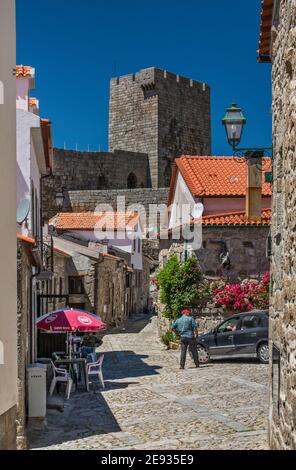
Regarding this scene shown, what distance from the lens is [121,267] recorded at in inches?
1312

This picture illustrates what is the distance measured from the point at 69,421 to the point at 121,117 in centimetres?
4261

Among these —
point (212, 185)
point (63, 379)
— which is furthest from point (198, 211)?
point (63, 379)

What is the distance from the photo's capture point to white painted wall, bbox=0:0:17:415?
663cm

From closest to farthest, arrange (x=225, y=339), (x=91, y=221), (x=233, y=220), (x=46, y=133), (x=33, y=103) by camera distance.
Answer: (x=46, y=133)
(x=33, y=103)
(x=225, y=339)
(x=233, y=220)
(x=91, y=221)

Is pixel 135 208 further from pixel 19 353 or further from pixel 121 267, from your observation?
pixel 19 353

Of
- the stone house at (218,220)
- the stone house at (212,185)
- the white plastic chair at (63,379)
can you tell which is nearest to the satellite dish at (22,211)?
the white plastic chair at (63,379)

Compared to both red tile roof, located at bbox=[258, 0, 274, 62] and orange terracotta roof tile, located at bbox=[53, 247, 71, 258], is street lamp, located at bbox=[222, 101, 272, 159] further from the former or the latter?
orange terracotta roof tile, located at bbox=[53, 247, 71, 258]

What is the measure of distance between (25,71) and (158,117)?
36.6 metres

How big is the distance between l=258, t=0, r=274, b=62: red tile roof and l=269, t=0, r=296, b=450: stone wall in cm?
19

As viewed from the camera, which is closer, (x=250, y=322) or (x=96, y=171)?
(x=250, y=322)

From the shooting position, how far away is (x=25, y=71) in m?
14.2

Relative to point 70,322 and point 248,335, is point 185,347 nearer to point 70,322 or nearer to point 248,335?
point 248,335

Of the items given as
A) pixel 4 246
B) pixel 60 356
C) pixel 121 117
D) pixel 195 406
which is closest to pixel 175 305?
pixel 60 356

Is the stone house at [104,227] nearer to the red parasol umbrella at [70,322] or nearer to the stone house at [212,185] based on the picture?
the stone house at [212,185]
